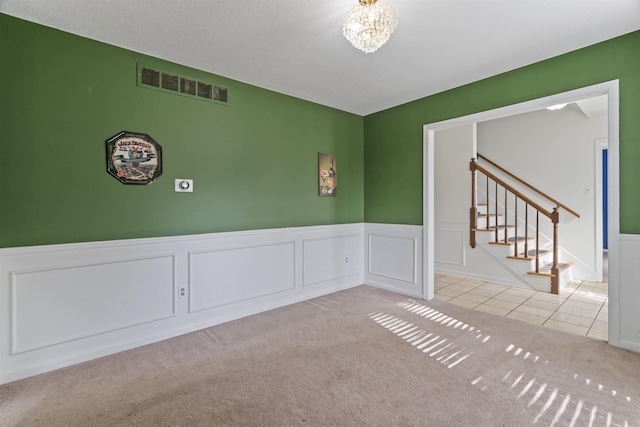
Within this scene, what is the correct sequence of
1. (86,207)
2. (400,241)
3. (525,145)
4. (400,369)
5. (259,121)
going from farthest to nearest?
(525,145) → (400,241) → (259,121) → (86,207) → (400,369)

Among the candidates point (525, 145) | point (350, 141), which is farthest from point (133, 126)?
point (525, 145)

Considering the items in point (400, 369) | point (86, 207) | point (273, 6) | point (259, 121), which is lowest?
point (400, 369)

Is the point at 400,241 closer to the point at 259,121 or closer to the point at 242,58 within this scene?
the point at 259,121

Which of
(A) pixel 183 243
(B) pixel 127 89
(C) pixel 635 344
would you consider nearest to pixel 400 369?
(C) pixel 635 344

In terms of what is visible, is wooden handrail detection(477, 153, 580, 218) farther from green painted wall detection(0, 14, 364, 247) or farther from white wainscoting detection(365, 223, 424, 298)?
green painted wall detection(0, 14, 364, 247)

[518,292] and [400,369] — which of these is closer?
[400,369]

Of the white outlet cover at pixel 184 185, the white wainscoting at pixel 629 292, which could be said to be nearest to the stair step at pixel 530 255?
the white wainscoting at pixel 629 292

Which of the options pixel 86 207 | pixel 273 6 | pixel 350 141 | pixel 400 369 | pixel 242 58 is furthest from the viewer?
pixel 350 141

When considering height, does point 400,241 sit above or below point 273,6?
below

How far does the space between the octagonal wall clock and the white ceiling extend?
782 mm

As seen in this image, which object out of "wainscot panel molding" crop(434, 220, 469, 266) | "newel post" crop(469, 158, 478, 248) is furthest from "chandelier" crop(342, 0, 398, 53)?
"wainscot panel molding" crop(434, 220, 469, 266)

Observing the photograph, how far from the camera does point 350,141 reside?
4551 millimetres

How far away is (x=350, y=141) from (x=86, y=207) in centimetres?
329

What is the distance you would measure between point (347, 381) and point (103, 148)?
264 cm
